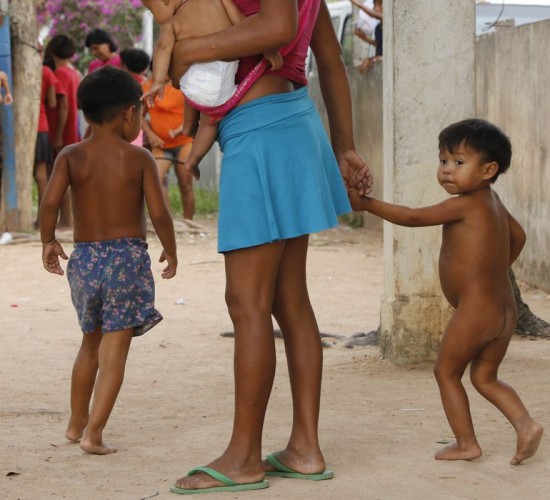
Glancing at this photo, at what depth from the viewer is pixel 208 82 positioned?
11.9 feet

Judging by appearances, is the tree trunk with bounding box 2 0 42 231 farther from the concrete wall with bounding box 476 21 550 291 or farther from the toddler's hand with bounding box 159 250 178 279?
the toddler's hand with bounding box 159 250 178 279

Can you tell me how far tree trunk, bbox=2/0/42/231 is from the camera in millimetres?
12242

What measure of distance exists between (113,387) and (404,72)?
2247mm

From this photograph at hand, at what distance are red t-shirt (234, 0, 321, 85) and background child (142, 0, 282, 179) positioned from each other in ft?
0.18

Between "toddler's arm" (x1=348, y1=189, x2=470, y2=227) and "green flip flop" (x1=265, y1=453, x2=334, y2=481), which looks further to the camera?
"toddler's arm" (x1=348, y1=189, x2=470, y2=227)

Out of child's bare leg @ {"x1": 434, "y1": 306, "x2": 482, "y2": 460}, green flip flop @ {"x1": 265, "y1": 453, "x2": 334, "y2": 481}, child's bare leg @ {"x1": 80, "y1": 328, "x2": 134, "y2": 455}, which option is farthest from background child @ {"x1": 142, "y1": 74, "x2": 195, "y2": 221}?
green flip flop @ {"x1": 265, "y1": 453, "x2": 334, "y2": 481}

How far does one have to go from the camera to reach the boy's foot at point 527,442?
401 cm

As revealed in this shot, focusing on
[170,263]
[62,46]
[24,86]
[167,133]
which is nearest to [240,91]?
[170,263]

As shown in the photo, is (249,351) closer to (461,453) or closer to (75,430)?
(461,453)

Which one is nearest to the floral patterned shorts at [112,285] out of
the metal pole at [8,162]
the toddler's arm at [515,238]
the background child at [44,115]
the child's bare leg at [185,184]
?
the toddler's arm at [515,238]

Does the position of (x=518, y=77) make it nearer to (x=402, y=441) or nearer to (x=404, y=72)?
(x=404, y=72)

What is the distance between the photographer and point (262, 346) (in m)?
3.68

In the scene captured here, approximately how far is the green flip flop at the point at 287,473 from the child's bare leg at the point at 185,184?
8.61 metres

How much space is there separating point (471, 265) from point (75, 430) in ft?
5.18
